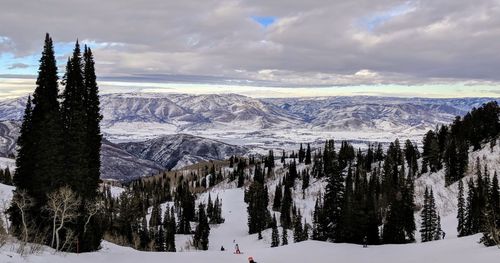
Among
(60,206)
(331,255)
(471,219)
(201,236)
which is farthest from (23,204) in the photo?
(201,236)

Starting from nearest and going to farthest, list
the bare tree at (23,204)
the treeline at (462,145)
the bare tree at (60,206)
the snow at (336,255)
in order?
the snow at (336,255) < the bare tree at (23,204) < the bare tree at (60,206) < the treeline at (462,145)

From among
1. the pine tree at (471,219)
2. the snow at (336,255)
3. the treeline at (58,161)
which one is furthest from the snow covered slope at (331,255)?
the pine tree at (471,219)

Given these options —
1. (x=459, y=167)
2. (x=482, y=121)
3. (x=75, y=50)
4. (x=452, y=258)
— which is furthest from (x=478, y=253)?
(x=482, y=121)

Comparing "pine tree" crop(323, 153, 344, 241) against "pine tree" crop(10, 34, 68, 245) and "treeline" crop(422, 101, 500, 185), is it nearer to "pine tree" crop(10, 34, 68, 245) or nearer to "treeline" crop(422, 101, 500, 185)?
"pine tree" crop(10, 34, 68, 245)

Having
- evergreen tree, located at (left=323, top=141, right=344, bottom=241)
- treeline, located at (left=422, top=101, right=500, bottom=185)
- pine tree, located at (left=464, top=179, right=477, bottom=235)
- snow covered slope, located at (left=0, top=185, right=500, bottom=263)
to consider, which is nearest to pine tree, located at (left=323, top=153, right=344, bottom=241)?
evergreen tree, located at (left=323, top=141, right=344, bottom=241)

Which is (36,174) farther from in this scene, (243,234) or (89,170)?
(243,234)

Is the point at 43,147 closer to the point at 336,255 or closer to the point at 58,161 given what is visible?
the point at 58,161

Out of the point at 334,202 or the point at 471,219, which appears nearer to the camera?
the point at 334,202

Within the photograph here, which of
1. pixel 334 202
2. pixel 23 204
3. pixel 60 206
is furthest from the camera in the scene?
pixel 334 202

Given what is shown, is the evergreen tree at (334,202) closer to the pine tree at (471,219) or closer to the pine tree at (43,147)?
the pine tree at (471,219)
